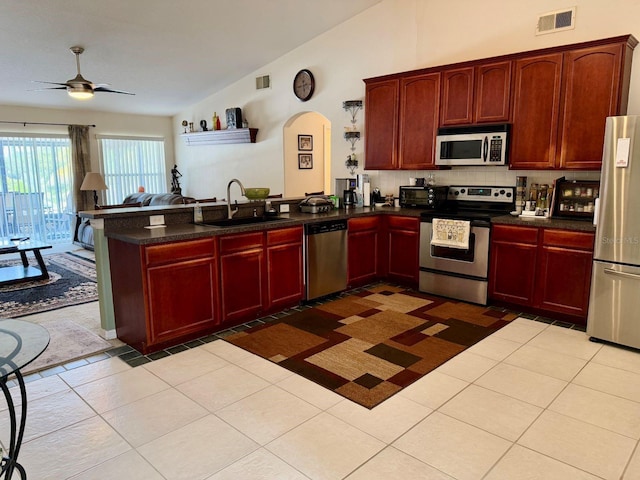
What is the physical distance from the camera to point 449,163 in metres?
4.87

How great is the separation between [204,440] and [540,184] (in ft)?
13.1

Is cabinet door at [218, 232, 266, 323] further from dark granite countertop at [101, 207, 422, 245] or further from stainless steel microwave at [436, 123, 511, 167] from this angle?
stainless steel microwave at [436, 123, 511, 167]

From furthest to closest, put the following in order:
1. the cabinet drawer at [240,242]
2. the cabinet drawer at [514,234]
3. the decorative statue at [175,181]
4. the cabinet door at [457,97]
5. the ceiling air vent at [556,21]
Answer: the decorative statue at [175,181] < the cabinet door at [457,97] < the ceiling air vent at [556,21] < the cabinet drawer at [514,234] < the cabinet drawer at [240,242]

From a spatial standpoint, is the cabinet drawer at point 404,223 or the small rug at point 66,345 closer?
the small rug at point 66,345

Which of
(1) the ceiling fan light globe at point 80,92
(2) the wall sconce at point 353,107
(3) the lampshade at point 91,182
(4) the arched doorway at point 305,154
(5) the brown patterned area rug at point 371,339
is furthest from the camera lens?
(3) the lampshade at point 91,182

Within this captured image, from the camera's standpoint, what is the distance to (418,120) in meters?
5.11

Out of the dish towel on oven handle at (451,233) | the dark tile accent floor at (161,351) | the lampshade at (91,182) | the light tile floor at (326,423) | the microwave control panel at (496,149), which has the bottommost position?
the light tile floor at (326,423)

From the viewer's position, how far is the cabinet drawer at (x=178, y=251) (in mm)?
3293

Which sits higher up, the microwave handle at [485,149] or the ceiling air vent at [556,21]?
the ceiling air vent at [556,21]

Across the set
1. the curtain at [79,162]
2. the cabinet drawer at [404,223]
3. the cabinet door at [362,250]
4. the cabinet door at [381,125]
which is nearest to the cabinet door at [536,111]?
the cabinet drawer at [404,223]

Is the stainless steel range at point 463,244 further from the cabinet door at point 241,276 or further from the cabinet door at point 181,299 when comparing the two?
the cabinet door at point 181,299

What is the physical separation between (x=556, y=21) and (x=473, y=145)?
1.39 meters

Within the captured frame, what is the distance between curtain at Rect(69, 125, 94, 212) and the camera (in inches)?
328

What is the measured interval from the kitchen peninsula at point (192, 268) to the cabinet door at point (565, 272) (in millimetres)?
111
